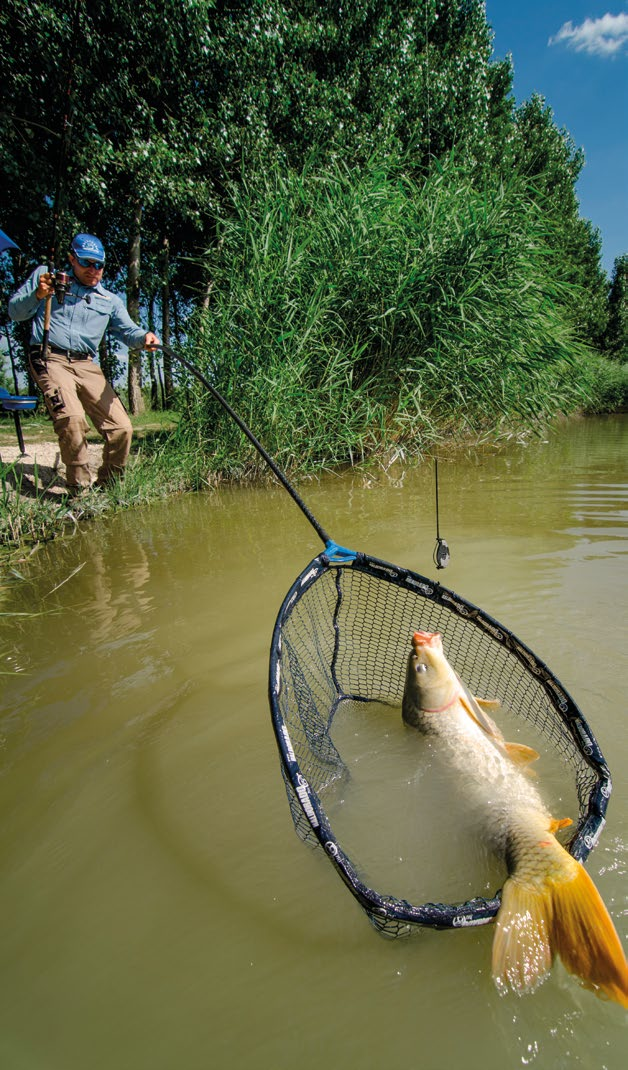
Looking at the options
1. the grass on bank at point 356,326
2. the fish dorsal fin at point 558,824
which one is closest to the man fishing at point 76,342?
the grass on bank at point 356,326

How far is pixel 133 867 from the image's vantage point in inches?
63.7

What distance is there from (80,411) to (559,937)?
5.43 meters

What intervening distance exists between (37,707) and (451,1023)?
1.93 m

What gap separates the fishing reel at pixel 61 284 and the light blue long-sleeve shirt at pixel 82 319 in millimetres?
111

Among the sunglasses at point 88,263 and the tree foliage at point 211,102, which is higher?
the tree foliage at point 211,102

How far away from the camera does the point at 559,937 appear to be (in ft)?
4.09

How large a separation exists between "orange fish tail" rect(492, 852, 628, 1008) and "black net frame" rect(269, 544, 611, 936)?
0.06 meters

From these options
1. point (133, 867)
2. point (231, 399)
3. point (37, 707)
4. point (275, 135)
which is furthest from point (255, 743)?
point (275, 135)

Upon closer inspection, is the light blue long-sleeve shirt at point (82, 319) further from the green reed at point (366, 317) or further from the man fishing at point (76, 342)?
the green reed at point (366, 317)

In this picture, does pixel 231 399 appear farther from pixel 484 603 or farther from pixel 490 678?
pixel 490 678

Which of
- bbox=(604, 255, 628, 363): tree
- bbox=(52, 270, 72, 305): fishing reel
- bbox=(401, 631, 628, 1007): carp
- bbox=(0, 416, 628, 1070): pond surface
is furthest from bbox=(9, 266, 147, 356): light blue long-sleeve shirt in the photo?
bbox=(604, 255, 628, 363): tree

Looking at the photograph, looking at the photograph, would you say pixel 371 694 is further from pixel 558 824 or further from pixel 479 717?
pixel 558 824

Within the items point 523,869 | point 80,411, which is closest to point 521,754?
point 523,869

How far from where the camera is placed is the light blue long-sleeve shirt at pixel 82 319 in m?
5.20
